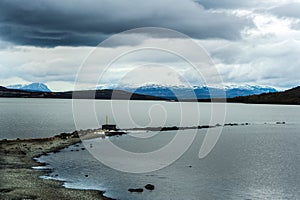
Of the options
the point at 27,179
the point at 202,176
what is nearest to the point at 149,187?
the point at 202,176

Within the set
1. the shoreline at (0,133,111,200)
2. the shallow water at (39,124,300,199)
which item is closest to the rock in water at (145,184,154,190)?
the shallow water at (39,124,300,199)

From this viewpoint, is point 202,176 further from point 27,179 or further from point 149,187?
point 27,179

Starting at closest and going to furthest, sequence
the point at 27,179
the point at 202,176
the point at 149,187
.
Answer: the point at 149,187
the point at 27,179
the point at 202,176

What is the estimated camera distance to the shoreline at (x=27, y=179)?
41625 millimetres

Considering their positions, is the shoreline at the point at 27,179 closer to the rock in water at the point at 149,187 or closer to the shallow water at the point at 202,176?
the shallow water at the point at 202,176

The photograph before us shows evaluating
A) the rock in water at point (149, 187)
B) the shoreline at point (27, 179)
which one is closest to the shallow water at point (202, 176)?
the rock in water at point (149, 187)

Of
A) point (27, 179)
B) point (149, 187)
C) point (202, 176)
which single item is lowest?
point (202, 176)

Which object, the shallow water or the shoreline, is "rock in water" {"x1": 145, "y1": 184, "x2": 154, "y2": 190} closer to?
the shallow water

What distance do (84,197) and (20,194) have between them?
22.6 ft

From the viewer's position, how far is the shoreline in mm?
41625

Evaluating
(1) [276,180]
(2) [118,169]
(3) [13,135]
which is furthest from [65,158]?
(3) [13,135]

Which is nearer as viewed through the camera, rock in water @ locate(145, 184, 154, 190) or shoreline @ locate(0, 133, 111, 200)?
shoreline @ locate(0, 133, 111, 200)

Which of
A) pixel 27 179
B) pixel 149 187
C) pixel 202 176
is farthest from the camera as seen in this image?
pixel 202 176

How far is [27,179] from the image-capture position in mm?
48938
